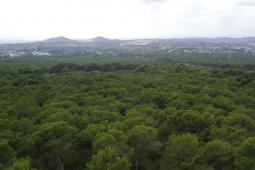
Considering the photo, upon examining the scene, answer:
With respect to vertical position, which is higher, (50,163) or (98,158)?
(98,158)

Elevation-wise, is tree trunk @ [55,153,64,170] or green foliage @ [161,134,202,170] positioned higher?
green foliage @ [161,134,202,170]

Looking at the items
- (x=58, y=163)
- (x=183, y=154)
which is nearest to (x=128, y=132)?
(x=183, y=154)

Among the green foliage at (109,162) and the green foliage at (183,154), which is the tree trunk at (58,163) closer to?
the green foliage at (109,162)

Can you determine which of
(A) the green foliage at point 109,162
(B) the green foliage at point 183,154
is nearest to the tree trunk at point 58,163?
(A) the green foliage at point 109,162

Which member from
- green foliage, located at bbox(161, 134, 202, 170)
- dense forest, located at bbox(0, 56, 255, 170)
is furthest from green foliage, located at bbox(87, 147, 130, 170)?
green foliage, located at bbox(161, 134, 202, 170)

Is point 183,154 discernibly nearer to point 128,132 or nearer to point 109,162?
point 128,132

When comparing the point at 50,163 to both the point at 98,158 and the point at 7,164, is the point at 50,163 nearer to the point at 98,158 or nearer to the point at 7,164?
the point at 7,164

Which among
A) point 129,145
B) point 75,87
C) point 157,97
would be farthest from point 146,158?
point 75,87

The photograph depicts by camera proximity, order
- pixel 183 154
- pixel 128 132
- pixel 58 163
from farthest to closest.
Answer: pixel 128 132
pixel 58 163
pixel 183 154

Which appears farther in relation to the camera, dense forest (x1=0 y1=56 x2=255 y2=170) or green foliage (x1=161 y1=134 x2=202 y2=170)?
dense forest (x1=0 y1=56 x2=255 y2=170)

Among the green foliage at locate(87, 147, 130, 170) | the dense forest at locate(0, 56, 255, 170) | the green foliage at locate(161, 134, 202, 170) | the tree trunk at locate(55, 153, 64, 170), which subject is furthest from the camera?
the tree trunk at locate(55, 153, 64, 170)

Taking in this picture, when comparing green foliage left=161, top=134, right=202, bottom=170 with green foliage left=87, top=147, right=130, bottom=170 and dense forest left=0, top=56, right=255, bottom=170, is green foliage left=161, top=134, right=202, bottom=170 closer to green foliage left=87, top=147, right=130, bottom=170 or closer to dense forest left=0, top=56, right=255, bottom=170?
dense forest left=0, top=56, right=255, bottom=170
